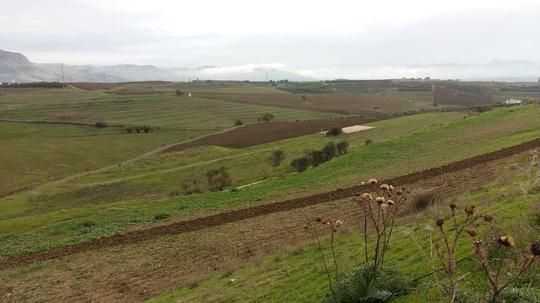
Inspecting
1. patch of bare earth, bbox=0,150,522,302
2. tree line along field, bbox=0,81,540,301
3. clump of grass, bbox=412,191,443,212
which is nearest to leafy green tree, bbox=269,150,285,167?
tree line along field, bbox=0,81,540,301

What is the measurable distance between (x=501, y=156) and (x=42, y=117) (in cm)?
9248

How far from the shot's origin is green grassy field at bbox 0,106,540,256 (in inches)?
1013

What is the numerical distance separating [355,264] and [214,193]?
Answer: 21523mm

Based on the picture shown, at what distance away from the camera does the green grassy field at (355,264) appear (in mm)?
7762

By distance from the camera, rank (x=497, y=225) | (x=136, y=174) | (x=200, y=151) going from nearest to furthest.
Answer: (x=497, y=225)
(x=136, y=174)
(x=200, y=151)

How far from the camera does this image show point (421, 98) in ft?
488

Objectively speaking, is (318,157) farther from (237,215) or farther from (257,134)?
(257,134)

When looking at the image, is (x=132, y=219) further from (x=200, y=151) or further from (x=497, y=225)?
(x=200, y=151)

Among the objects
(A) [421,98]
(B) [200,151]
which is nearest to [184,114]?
(B) [200,151]

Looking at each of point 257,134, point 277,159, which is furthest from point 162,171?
point 257,134

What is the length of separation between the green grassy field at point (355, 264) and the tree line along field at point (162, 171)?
Answer: 0.12 metres

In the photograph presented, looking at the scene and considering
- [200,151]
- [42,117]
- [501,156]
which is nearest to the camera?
[501,156]

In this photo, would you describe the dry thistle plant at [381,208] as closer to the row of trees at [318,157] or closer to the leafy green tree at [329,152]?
the row of trees at [318,157]

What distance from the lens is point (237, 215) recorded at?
22938mm
